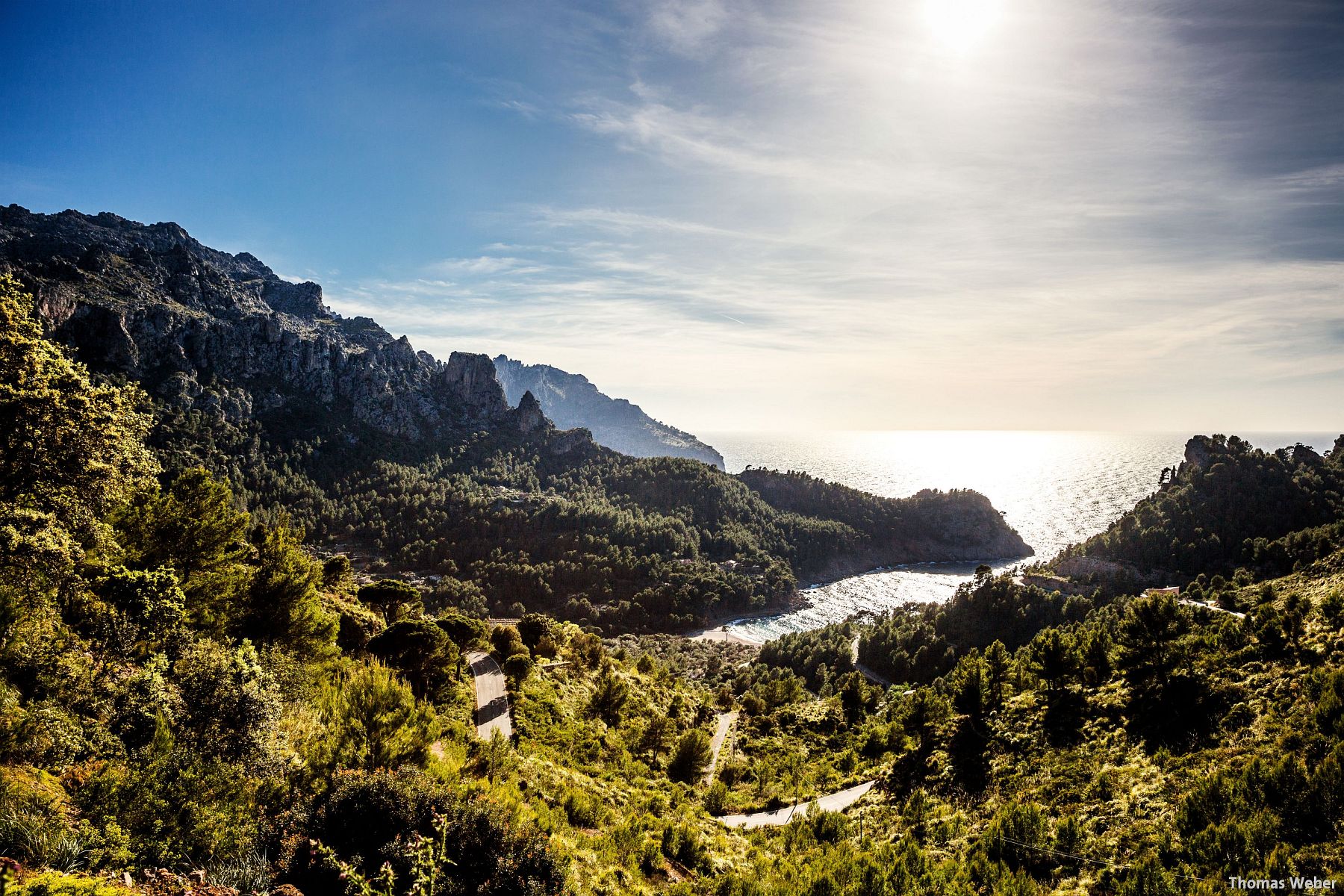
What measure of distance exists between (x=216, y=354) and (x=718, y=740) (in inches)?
6434

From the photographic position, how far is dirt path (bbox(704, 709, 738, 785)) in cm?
2749

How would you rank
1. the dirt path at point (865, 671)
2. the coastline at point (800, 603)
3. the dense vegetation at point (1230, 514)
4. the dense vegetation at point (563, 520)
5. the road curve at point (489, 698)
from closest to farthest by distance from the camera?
the road curve at point (489, 698) < the dirt path at point (865, 671) < the dense vegetation at point (1230, 514) < the coastline at point (800, 603) < the dense vegetation at point (563, 520)

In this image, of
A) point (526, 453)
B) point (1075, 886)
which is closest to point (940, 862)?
point (1075, 886)

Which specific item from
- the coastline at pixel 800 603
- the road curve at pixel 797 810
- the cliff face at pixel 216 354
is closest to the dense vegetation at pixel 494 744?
the road curve at pixel 797 810

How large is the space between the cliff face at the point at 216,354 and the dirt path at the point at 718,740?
13314cm

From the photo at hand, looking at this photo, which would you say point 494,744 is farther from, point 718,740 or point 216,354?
point 216,354

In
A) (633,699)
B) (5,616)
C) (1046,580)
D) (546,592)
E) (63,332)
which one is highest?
(63,332)

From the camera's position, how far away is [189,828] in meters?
8.14

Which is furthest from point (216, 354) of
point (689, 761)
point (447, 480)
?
point (689, 761)

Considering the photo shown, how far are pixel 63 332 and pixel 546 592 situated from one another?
115 m

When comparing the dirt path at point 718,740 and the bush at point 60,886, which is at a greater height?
the bush at point 60,886

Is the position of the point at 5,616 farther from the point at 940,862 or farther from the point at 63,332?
the point at 63,332

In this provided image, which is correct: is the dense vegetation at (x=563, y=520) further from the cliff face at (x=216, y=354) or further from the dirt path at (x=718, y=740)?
the dirt path at (x=718, y=740)

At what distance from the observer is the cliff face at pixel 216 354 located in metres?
116
